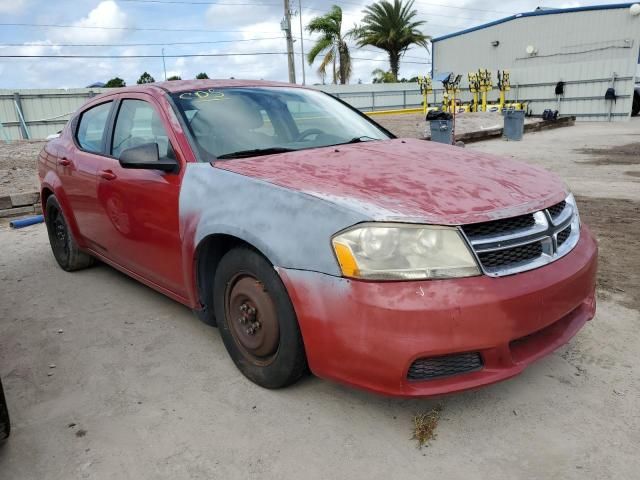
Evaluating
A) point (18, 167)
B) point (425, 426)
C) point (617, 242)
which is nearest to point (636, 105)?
point (617, 242)

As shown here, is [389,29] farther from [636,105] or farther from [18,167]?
[18,167]

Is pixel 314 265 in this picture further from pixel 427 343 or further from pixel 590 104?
pixel 590 104

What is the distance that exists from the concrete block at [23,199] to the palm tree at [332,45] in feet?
98.8

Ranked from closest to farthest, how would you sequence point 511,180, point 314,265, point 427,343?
1. point 427,343
2. point 314,265
3. point 511,180

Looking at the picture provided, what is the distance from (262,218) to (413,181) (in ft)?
2.29

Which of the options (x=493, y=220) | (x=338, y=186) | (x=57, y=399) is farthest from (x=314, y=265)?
(x=57, y=399)

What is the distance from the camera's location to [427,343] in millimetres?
1982

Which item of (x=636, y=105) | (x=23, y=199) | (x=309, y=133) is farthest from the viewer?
(x=636, y=105)

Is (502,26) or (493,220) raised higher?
(502,26)

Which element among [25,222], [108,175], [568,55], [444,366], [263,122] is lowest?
[25,222]

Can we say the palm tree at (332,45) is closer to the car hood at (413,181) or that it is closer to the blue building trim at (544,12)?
the blue building trim at (544,12)

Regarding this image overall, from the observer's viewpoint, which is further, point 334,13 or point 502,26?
point 334,13

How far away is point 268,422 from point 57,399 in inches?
44.8

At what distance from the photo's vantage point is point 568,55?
85.1ft
